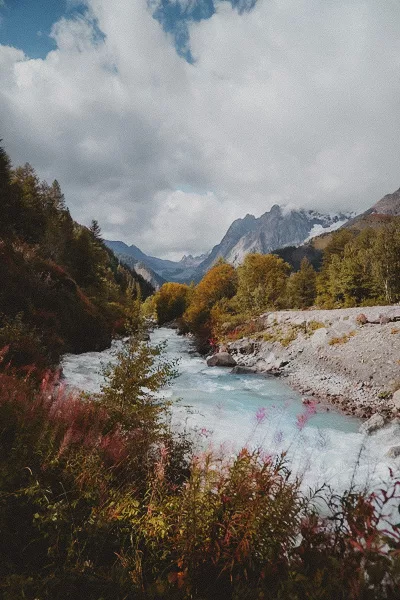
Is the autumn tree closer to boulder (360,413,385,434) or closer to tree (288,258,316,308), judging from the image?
tree (288,258,316,308)

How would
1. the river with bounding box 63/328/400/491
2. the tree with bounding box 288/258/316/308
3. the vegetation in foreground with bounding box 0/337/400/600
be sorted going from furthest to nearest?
the tree with bounding box 288/258/316/308 < the river with bounding box 63/328/400/491 < the vegetation in foreground with bounding box 0/337/400/600

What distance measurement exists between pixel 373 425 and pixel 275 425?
372cm

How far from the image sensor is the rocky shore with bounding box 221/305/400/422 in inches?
573

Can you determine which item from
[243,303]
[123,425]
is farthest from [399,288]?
[123,425]

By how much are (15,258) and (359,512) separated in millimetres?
20265

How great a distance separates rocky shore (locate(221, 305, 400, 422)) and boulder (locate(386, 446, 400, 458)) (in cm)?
303

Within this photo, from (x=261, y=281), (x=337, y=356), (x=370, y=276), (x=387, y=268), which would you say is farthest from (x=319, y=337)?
(x=370, y=276)

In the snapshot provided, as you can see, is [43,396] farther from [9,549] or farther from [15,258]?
[15,258]

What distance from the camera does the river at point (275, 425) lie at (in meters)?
8.15

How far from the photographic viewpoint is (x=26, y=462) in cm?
415

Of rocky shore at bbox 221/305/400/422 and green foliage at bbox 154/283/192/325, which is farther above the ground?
green foliage at bbox 154/283/192/325

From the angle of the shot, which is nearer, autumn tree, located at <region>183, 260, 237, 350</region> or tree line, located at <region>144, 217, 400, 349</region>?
tree line, located at <region>144, 217, 400, 349</region>

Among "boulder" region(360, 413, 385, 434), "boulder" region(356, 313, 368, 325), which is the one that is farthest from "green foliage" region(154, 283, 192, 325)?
"boulder" region(360, 413, 385, 434)

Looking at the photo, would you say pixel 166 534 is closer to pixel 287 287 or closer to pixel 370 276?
pixel 370 276
